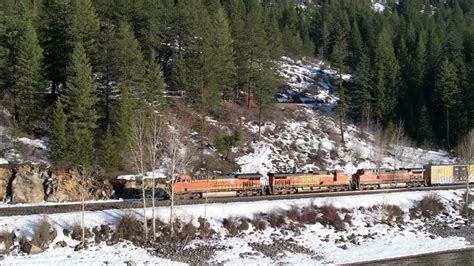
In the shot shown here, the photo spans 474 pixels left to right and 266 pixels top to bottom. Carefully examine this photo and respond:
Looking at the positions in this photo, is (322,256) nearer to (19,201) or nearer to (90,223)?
(90,223)

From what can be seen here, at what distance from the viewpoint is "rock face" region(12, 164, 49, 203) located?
41719 millimetres

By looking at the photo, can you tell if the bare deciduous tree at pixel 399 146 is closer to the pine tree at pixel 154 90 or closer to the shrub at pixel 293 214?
the shrub at pixel 293 214

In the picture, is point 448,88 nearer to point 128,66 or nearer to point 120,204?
point 128,66

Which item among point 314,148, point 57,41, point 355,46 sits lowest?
point 314,148

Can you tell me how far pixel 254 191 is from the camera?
157 feet

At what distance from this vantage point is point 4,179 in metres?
42.2

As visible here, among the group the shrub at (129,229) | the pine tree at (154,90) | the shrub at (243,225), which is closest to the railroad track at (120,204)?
the shrub at (129,229)

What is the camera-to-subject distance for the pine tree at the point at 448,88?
3120 inches

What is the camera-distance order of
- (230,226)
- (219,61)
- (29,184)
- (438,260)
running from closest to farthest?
(438,260), (230,226), (29,184), (219,61)

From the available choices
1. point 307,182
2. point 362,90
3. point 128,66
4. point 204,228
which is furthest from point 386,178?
point 128,66

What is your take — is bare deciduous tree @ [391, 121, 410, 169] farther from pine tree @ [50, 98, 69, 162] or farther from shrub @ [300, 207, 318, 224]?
pine tree @ [50, 98, 69, 162]

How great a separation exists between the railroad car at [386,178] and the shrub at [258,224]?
17.0 meters

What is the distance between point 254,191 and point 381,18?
86.2m

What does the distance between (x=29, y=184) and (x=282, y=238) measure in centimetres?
2126
